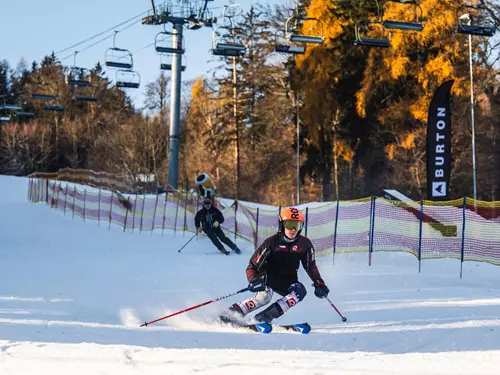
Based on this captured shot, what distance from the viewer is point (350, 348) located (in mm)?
6633

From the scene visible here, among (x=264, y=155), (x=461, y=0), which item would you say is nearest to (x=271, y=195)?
(x=264, y=155)

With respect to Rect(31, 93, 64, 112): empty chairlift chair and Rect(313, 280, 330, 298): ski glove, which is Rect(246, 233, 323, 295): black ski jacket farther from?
Rect(31, 93, 64, 112): empty chairlift chair

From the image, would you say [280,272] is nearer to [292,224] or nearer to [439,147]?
[292,224]

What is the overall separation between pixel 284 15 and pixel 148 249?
23703 mm

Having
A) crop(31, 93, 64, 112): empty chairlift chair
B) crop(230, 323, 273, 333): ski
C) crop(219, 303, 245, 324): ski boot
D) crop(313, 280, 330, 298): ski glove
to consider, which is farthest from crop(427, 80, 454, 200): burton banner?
crop(31, 93, 64, 112): empty chairlift chair

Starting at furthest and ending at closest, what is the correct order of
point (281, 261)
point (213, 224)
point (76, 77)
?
point (76, 77)
point (213, 224)
point (281, 261)

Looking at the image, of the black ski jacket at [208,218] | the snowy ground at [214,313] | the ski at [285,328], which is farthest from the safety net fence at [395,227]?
the ski at [285,328]

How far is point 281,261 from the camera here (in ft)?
26.8

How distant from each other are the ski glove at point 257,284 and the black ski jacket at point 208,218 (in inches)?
394

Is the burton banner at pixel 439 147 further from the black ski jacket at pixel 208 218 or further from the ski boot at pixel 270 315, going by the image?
the ski boot at pixel 270 315

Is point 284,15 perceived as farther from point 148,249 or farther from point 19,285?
point 19,285

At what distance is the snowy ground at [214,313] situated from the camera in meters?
5.72

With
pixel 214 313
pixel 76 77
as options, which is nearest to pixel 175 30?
pixel 76 77

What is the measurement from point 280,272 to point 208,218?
9986mm
